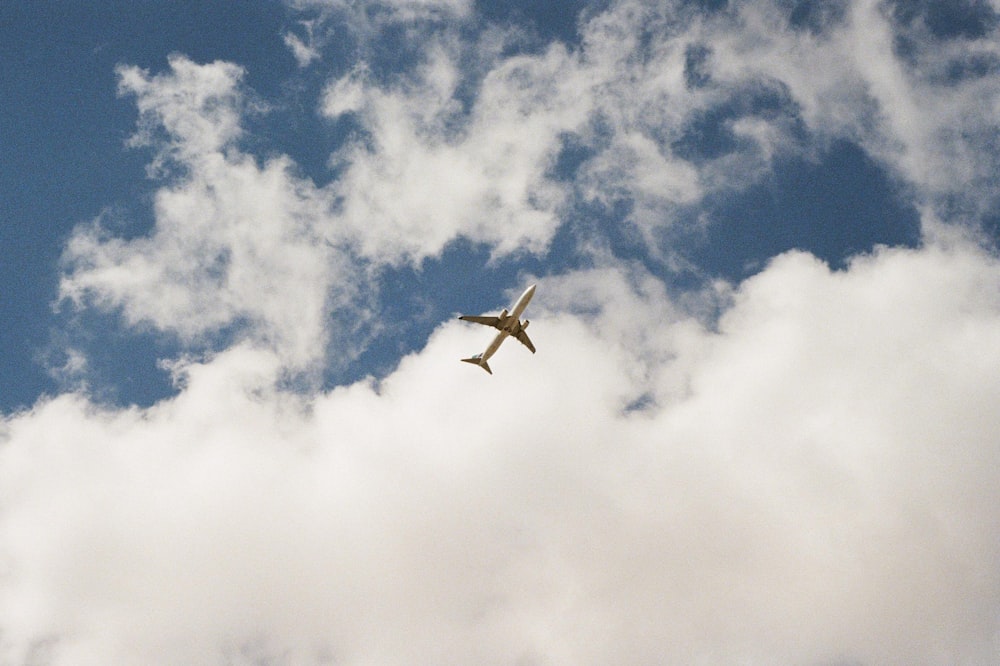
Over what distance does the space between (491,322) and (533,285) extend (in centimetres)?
1613

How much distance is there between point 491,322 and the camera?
197 m

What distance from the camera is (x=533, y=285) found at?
187500 millimetres
